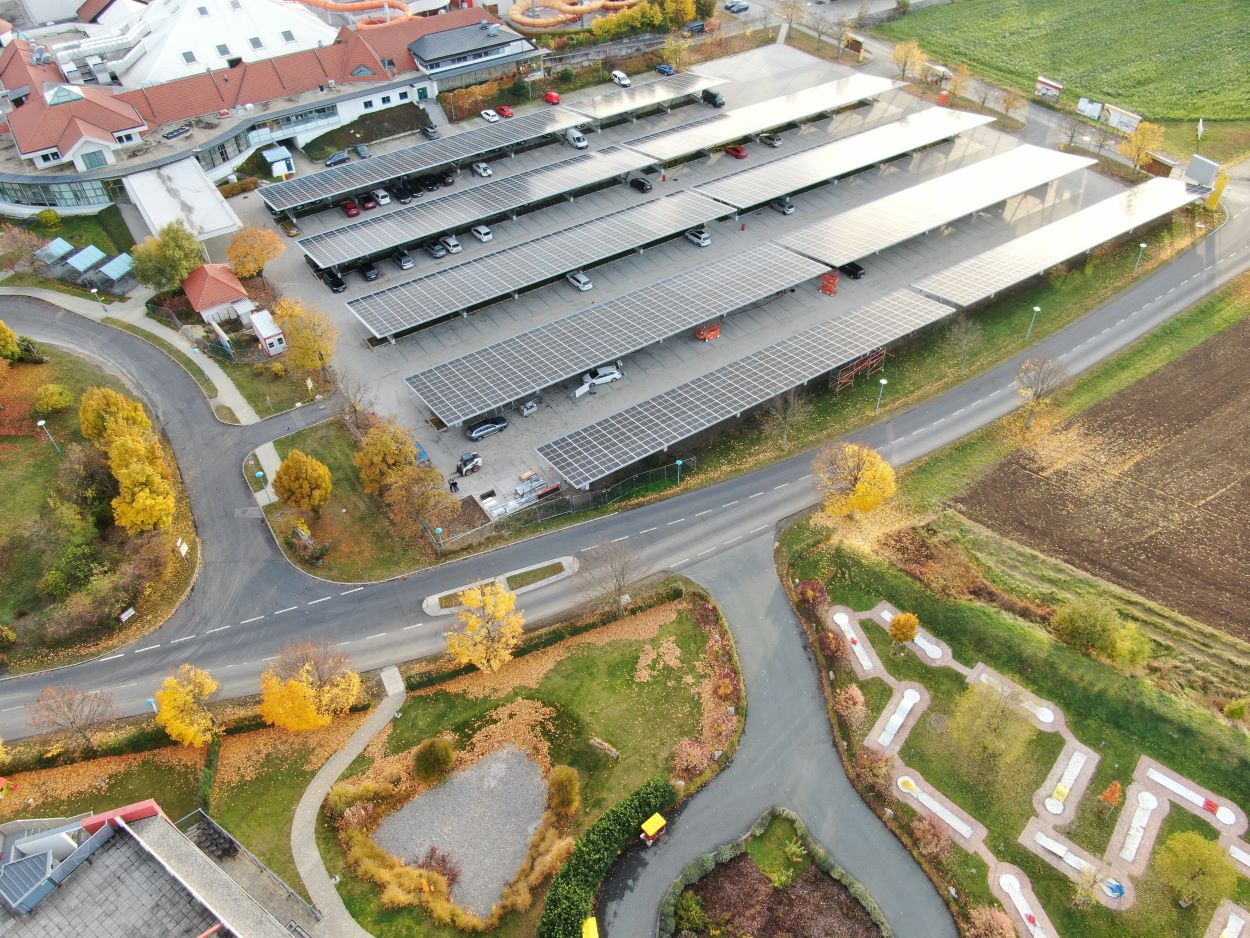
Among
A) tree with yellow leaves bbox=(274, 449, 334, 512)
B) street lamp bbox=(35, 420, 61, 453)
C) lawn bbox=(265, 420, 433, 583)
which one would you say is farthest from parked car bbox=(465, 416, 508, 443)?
Answer: street lamp bbox=(35, 420, 61, 453)

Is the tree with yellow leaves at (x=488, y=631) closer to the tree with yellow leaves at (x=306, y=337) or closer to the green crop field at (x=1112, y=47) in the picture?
the tree with yellow leaves at (x=306, y=337)

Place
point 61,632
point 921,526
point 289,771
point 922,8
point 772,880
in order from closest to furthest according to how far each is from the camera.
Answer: point 772,880
point 289,771
point 61,632
point 921,526
point 922,8

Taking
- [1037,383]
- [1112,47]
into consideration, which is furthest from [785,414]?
[1112,47]

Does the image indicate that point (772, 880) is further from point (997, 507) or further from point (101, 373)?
point (101, 373)

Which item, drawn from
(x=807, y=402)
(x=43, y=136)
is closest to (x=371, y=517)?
(x=807, y=402)

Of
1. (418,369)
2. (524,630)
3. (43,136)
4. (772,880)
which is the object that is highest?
(43,136)

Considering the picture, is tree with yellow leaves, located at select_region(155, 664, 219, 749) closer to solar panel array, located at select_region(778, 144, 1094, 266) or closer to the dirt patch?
the dirt patch
